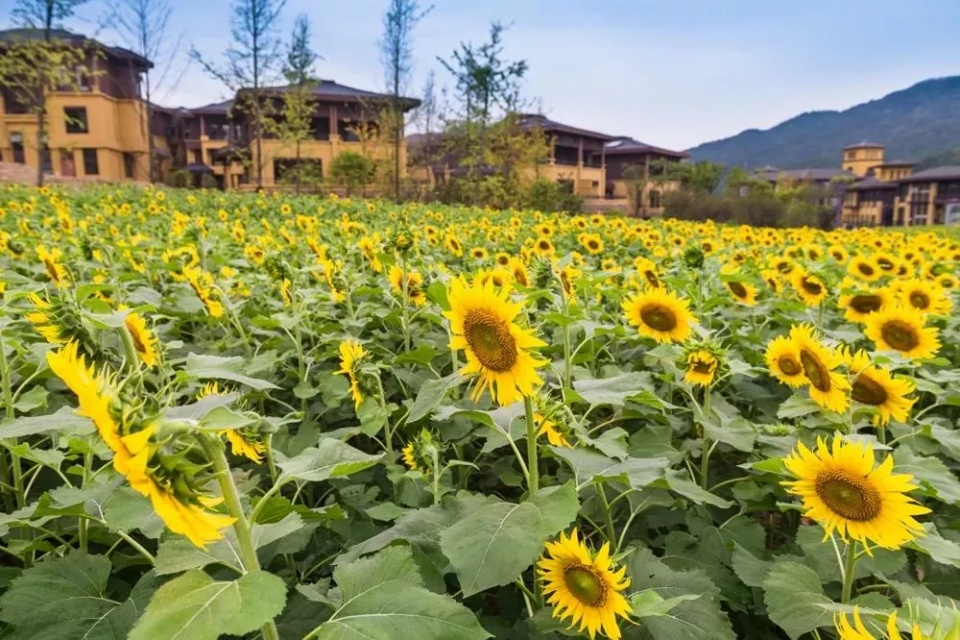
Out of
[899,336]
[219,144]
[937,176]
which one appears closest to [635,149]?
[937,176]

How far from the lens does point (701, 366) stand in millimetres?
1954

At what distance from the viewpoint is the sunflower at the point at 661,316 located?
230 centimetres

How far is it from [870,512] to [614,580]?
1.68 ft

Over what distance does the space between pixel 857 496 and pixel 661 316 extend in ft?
3.77

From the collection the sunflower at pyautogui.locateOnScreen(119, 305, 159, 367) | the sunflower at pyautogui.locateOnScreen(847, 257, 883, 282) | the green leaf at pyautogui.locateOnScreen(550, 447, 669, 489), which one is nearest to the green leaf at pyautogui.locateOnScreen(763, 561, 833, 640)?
the green leaf at pyautogui.locateOnScreen(550, 447, 669, 489)

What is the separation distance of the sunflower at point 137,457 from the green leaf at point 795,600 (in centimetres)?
103

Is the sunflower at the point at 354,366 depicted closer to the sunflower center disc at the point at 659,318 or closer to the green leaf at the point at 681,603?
the green leaf at the point at 681,603

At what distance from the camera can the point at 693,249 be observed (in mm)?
2805

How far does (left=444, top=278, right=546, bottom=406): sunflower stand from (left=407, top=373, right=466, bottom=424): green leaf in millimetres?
45

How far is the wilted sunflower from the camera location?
1.93 metres

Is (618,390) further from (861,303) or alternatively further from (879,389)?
(861,303)

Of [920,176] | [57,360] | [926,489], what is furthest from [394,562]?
[920,176]

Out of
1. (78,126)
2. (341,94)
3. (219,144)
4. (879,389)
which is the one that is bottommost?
(879,389)

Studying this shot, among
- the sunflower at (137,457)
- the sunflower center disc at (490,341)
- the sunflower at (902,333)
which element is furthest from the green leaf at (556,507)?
the sunflower at (902,333)
